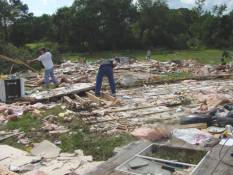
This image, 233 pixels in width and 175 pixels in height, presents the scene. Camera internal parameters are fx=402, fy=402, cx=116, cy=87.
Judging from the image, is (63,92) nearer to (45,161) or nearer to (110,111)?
(110,111)

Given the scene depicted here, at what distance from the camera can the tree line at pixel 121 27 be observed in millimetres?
44438

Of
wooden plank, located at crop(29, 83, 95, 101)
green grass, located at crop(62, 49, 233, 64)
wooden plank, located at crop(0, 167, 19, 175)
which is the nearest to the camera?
wooden plank, located at crop(0, 167, 19, 175)

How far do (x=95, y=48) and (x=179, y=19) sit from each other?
10.4 meters

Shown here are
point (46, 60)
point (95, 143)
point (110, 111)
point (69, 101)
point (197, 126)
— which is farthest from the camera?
point (46, 60)

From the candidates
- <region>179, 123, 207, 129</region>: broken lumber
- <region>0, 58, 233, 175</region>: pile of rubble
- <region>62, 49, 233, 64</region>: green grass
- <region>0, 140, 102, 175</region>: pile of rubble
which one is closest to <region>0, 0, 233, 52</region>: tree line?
<region>62, 49, 233, 64</region>: green grass

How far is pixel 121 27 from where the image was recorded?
4691cm

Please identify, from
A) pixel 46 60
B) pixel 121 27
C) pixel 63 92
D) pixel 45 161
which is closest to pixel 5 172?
pixel 45 161

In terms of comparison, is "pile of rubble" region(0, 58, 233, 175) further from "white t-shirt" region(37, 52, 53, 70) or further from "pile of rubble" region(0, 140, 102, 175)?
"white t-shirt" region(37, 52, 53, 70)

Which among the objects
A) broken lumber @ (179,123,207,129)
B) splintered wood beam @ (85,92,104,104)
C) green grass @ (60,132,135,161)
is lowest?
green grass @ (60,132,135,161)

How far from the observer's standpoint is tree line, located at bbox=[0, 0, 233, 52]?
44.4 metres

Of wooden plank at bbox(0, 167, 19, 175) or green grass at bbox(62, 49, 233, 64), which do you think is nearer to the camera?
wooden plank at bbox(0, 167, 19, 175)

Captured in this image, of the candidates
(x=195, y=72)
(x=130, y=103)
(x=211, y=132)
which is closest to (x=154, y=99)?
(x=130, y=103)

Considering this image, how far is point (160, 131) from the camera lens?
7191 millimetres

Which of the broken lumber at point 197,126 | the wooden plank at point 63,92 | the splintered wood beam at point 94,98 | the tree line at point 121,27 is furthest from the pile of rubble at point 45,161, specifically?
the tree line at point 121,27
